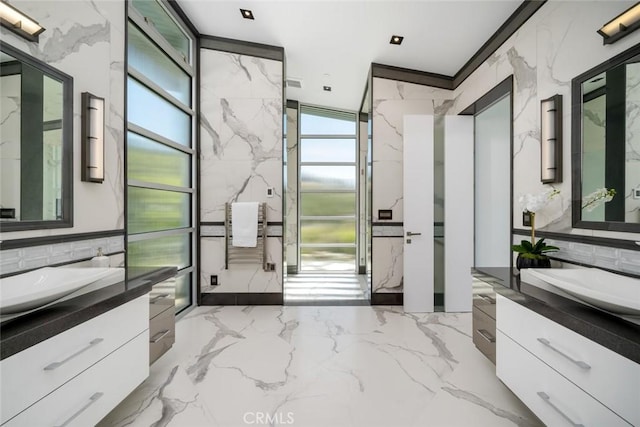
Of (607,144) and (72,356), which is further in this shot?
(607,144)

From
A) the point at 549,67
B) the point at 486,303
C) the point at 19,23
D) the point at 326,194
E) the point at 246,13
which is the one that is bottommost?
the point at 486,303

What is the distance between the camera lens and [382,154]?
137 inches

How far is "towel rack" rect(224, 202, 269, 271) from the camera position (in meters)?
3.33

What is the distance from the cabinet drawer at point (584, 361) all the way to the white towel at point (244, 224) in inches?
98.2

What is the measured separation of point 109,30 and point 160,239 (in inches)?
65.4

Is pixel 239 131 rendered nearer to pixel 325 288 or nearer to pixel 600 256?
pixel 325 288

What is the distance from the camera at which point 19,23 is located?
1.36 metres

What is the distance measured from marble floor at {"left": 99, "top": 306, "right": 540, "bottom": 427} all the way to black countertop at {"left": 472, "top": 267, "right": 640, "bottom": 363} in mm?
686

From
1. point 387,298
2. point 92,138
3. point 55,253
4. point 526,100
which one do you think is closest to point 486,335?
point 387,298

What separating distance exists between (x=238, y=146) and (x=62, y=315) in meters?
2.54

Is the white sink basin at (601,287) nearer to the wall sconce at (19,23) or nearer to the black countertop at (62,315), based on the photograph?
the black countertop at (62,315)

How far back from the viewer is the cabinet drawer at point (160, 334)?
1775 millimetres

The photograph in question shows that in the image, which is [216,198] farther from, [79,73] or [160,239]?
[79,73]

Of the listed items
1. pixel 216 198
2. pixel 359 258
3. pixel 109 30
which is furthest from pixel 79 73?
pixel 359 258
